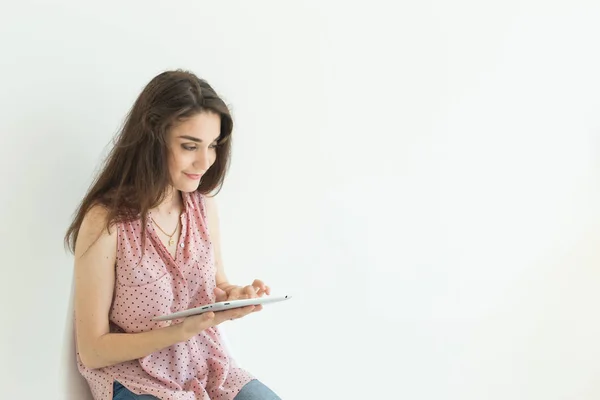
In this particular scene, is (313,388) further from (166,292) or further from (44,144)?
(44,144)

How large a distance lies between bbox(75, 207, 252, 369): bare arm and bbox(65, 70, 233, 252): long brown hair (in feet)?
0.13

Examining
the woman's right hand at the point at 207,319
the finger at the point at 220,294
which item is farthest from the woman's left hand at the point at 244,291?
the woman's right hand at the point at 207,319

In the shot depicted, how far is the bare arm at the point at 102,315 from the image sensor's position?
1.45m

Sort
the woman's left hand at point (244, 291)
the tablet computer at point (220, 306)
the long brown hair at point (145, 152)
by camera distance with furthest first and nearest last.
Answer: the woman's left hand at point (244, 291) → the long brown hair at point (145, 152) → the tablet computer at point (220, 306)

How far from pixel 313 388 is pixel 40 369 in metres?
0.89

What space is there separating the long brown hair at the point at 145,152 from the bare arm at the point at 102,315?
0.13ft

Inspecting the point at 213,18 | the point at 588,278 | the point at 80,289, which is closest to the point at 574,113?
the point at 588,278

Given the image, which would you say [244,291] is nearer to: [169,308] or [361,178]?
[169,308]

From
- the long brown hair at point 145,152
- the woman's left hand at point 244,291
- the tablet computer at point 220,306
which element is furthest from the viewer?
the woman's left hand at point 244,291

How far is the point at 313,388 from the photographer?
220 cm

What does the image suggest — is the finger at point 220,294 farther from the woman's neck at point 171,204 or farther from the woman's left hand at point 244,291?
the woman's neck at point 171,204

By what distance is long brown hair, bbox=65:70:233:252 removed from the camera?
1489 millimetres

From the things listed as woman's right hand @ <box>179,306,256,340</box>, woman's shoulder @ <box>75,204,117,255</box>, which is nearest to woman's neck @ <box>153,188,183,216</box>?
woman's shoulder @ <box>75,204,117,255</box>

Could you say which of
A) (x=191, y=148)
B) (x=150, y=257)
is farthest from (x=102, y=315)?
(x=191, y=148)
